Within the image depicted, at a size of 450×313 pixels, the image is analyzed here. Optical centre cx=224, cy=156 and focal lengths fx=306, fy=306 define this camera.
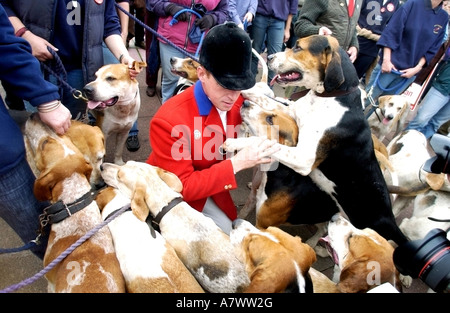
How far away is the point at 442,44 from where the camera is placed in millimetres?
5258

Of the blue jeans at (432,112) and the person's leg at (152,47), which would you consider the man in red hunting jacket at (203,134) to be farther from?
the blue jeans at (432,112)

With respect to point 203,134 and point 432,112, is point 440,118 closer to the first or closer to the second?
point 432,112

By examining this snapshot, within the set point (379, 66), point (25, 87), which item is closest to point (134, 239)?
point (25, 87)

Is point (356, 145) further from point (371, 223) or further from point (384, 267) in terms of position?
point (384, 267)

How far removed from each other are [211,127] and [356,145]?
53.1 inches

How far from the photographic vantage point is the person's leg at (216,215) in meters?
2.91

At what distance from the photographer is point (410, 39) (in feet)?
16.5

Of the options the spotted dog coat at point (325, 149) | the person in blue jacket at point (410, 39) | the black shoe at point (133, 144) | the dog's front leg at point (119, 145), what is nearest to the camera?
the spotted dog coat at point (325, 149)

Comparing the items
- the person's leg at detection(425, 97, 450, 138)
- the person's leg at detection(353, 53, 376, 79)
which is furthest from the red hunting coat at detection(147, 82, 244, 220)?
the person's leg at detection(425, 97, 450, 138)

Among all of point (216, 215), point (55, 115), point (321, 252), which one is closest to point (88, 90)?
point (55, 115)

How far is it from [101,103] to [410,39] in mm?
4884

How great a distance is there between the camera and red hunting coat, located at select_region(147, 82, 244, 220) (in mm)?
2537

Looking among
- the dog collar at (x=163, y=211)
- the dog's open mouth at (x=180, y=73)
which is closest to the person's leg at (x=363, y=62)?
the dog's open mouth at (x=180, y=73)

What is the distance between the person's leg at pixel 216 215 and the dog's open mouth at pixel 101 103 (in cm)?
165
